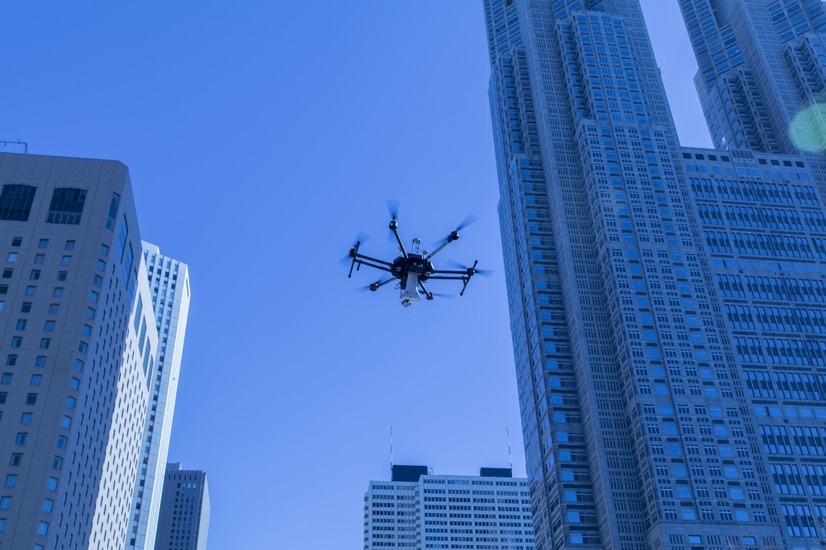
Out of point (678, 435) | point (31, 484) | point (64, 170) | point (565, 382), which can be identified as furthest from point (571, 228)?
point (31, 484)

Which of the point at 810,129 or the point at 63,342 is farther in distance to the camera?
the point at 810,129

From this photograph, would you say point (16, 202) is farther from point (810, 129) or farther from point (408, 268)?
point (810, 129)

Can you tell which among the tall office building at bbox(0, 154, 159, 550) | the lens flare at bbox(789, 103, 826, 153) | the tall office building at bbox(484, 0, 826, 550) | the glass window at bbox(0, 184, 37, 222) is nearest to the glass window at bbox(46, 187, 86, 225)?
the tall office building at bbox(0, 154, 159, 550)

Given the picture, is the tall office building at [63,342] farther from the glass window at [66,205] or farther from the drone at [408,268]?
the drone at [408,268]

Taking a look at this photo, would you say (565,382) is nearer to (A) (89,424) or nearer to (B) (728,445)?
(B) (728,445)

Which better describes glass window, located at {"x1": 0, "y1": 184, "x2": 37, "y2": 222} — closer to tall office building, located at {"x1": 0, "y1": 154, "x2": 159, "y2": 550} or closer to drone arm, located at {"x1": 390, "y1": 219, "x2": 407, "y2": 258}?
tall office building, located at {"x1": 0, "y1": 154, "x2": 159, "y2": 550}

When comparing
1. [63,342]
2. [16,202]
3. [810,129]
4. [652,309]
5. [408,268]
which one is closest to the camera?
[408,268]

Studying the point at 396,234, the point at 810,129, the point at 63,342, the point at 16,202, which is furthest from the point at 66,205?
the point at 810,129
